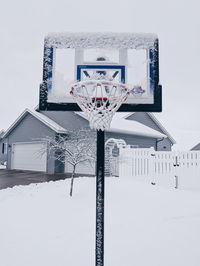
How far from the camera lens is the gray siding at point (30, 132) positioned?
1530 centimetres

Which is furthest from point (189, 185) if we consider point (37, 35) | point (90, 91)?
point (37, 35)

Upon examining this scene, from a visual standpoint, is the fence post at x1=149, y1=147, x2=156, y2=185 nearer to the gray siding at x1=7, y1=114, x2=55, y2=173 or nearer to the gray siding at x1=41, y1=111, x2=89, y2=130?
the gray siding at x1=41, y1=111, x2=89, y2=130

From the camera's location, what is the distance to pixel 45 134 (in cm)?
1571

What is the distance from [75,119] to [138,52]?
484 inches

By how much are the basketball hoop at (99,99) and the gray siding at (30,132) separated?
1235 centimetres

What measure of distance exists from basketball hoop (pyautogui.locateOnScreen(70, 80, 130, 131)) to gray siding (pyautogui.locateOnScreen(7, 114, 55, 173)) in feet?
40.5

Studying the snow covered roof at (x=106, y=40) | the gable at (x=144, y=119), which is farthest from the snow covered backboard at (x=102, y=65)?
the gable at (x=144, y=119)

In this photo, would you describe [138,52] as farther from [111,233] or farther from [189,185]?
[189,185]

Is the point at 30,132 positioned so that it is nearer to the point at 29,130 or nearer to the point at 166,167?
the point at 29,130

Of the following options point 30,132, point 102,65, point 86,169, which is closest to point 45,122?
point 30,132

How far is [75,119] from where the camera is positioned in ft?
51.0

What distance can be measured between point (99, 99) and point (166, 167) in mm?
6498

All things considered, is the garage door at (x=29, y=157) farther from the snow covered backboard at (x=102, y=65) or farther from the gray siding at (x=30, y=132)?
the snow covered backboard at (x=102, y=65)

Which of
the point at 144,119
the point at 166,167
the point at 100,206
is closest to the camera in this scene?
the point at 100,206
